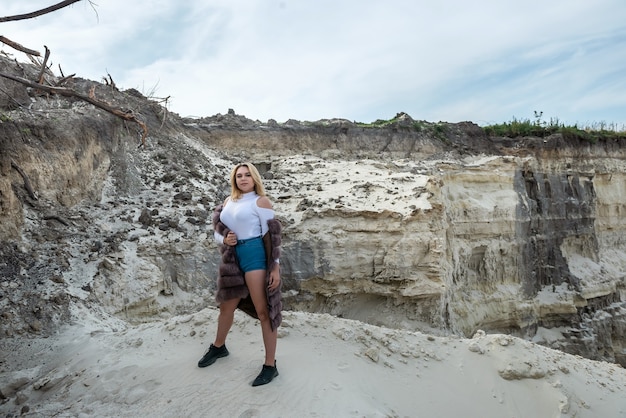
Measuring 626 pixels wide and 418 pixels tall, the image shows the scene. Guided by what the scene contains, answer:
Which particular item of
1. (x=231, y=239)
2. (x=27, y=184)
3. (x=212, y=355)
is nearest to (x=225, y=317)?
(x=212, y=355)

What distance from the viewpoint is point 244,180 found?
3.75 m

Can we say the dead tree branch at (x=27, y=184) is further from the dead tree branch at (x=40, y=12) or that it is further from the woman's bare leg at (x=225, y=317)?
the woman's bare leg at (x=225, y=317)

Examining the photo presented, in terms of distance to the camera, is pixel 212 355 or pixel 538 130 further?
pixel 538 130

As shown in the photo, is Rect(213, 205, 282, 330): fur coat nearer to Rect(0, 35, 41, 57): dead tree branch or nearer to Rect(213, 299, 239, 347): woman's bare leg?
Rect(213, 299, 239, 347): woman's bare leg

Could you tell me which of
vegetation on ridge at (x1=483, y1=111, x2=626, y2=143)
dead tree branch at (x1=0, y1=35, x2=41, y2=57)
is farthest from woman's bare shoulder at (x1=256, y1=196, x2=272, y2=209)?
vegetation on ridge at (x1=483, y1=111, x2=626, y2=143)

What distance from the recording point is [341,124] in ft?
50.8

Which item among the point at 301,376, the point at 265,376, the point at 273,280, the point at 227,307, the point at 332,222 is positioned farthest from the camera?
the point at 332,222

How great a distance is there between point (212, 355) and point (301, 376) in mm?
793

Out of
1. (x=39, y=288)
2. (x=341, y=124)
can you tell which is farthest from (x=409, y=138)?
(x=39, y=288)

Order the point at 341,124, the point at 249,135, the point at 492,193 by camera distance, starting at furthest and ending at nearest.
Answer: the point at 341,124 < the point at 249,135 < the point at 492,193

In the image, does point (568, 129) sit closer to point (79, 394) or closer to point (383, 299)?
point (383, 299)

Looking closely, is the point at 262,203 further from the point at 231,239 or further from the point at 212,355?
the point at 212,355

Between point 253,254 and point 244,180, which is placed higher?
point 244,180

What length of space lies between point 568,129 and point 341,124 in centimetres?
887
